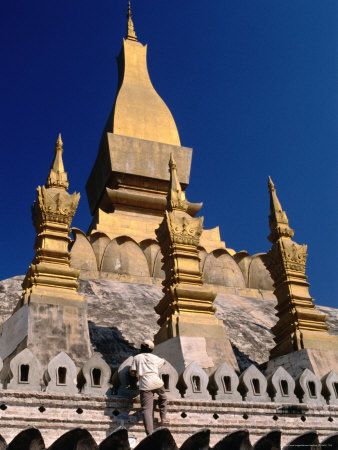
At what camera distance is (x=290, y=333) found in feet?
40.9

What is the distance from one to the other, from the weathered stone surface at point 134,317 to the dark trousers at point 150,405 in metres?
3.66

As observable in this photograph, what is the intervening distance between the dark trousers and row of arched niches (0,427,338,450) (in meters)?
0.64

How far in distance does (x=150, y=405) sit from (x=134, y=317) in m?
6.95

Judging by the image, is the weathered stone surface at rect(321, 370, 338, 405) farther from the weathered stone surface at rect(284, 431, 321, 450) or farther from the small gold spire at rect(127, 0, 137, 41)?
the small gold spire at rect(127, 0, 137, 41)

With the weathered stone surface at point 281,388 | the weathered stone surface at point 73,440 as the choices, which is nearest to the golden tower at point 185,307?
the weathered stone surface at point 281,388

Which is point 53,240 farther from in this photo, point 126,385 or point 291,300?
point 291,300

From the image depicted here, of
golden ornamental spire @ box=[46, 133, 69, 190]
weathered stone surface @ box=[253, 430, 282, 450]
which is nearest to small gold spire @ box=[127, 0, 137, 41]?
golden ornamental spire @ box=[46, 133, 69, 190]

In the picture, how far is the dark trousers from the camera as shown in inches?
314

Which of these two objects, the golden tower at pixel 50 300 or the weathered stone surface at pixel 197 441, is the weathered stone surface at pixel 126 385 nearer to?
the weathered stone surface at pixel 197 441

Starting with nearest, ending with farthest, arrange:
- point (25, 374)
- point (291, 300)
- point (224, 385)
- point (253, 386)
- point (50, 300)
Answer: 1. point (25, 374)
2. point (224, 385)
3. point (253, 386)
4. point (50, 300)
5. point (291, 300)

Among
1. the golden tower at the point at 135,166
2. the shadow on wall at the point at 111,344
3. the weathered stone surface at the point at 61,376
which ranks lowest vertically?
the weathered stone surface at the point at 61,376

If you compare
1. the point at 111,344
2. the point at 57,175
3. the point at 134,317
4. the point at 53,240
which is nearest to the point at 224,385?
the point at 111,344

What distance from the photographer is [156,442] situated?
727 centimetres

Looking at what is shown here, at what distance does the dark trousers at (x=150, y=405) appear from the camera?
797 cm
